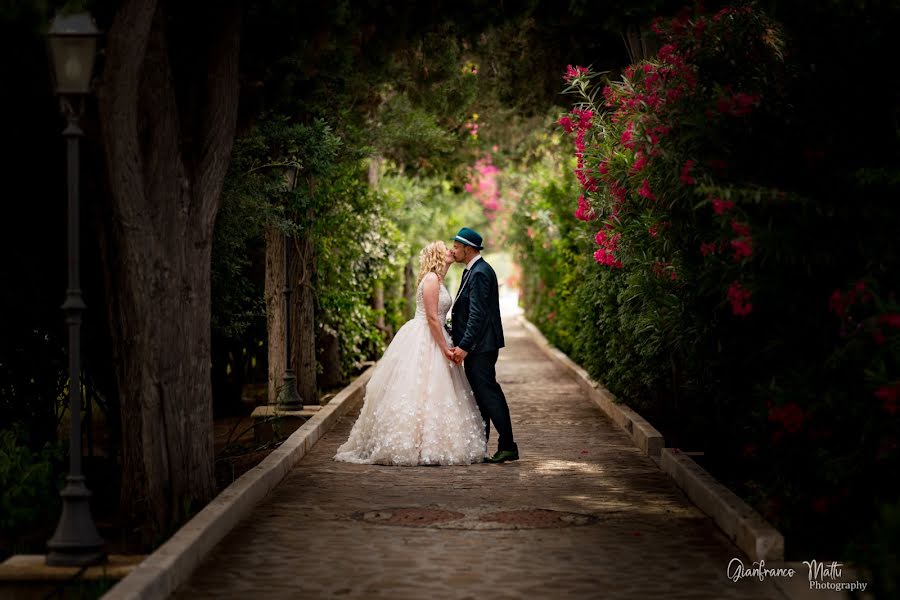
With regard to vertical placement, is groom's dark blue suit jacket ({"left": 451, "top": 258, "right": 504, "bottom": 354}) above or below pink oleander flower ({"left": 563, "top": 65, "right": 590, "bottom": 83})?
below

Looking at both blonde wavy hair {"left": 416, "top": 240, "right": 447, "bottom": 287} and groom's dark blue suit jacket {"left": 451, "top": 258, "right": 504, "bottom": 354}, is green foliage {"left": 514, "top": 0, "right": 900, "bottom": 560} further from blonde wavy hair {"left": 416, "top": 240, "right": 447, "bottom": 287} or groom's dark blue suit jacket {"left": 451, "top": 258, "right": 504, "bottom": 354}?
blonde wavy hair {"left": 416, "top": 240, "right": 447, "bottom": 287}

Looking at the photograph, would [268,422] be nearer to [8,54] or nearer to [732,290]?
[8,54]

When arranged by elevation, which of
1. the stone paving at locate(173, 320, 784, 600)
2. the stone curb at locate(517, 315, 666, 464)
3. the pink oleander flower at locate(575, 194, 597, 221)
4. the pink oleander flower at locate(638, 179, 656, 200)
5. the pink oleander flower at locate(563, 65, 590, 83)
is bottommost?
the stone paving at locate(173, 320, 784, 600)

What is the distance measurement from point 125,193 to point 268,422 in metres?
6.35

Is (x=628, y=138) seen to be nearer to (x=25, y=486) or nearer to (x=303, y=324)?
(x=25, y=486)

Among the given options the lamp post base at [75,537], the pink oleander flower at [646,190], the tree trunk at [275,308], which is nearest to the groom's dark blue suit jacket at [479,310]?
the pink oleander flower at [646,190]

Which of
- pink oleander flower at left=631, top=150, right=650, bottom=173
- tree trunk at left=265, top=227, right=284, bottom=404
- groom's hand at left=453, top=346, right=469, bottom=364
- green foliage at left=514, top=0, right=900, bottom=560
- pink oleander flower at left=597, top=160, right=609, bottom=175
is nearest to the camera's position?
green foliage at left=514, top=0, right=900, bottom=560

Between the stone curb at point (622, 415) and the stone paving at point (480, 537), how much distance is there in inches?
12.8

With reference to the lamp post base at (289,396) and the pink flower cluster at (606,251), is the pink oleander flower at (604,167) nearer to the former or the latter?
the pink flower cluster at (606,251)

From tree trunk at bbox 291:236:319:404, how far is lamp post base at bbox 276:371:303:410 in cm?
134

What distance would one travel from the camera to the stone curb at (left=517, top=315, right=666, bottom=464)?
13.7 meters

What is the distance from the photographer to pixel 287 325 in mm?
17438

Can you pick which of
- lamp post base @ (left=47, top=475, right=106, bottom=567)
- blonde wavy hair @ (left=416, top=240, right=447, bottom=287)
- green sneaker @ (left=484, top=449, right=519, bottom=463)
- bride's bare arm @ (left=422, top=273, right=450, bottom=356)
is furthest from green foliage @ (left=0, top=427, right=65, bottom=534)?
green sneaker @ (left=484, top=449, right=519, bottom=463)

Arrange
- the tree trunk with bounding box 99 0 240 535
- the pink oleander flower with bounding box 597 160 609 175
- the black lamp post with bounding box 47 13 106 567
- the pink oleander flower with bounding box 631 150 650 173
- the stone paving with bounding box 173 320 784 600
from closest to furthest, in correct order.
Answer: the stone paving with bounding box 173 320 784 600
the black lamp post with bounding box 47 13 106 567
the tree trunk with bounding box 99 0 240 535
the pink oleander flower with bounding box 631 150 650 173
the pink oleander flower with bounding box 597 160 609 175
